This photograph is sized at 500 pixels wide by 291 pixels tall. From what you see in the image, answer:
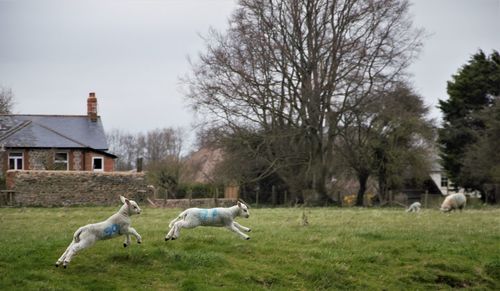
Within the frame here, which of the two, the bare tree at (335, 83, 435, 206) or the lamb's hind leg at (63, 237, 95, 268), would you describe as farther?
the bare tree at (335, 83, 435, 206)

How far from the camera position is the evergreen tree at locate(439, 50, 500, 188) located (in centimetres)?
6662

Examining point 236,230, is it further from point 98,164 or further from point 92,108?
point 92,108

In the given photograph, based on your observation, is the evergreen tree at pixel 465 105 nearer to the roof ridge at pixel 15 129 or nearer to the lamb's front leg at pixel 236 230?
the roof ridge at pixel 15 129

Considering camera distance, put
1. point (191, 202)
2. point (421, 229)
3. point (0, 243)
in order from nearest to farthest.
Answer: point (0, 243) → point (421, 229) → point (191, 202)

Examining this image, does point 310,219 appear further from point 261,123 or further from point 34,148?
point 34,148

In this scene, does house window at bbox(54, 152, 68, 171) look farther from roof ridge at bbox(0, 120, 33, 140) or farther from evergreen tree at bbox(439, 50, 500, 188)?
evergreen tree at bbox(439, 50, 500, 188)

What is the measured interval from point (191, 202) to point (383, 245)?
90.6 ft

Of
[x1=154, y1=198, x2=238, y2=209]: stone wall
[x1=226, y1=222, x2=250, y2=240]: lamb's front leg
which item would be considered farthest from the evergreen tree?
[x1=226, y1=222, x2=250, y2=240]: lamb's front leg

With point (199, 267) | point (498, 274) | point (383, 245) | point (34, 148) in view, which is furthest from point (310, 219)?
point (34, 148)

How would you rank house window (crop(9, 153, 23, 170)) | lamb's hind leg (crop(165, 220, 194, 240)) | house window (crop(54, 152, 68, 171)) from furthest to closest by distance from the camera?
house window (crop(54, 152, 68, 171))
house window (crop(9, 153, 23, 170))
lamb's hind leg (crop(165, 220, 194, 240))

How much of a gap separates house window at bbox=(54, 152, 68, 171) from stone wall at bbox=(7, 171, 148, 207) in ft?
32.7

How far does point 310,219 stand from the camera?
2777 cm

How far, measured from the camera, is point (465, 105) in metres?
68.2

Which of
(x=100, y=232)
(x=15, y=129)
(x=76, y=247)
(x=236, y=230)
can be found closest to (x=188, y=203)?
(x=15, y=129)
